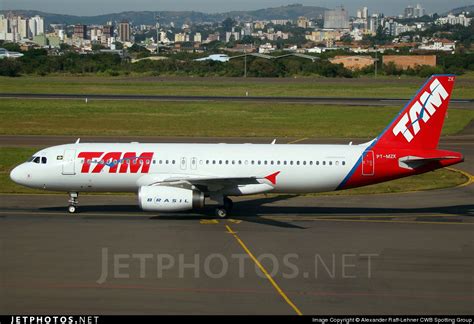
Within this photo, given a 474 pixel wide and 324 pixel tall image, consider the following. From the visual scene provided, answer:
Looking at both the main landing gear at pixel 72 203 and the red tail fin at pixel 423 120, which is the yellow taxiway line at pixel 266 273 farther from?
the red tail fin at pixel 423 120

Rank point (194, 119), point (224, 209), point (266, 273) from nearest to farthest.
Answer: point (266, 273) < point (224, 209) < point (194, 119)

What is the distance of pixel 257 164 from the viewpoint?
4056 cm

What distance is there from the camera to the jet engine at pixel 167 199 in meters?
38.2

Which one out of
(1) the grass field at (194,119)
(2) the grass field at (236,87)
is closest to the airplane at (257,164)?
(1) the grass field at (194,119)

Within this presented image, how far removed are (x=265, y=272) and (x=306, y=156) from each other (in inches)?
483

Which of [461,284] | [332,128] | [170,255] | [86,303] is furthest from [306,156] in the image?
[332,128]

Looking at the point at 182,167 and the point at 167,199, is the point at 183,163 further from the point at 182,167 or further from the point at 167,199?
the point at 167,199

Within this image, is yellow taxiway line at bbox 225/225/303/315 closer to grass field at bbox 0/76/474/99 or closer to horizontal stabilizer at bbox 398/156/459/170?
horizontal stabilizer at bbox 398/156/459/170

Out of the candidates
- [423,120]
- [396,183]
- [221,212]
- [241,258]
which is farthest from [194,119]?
[241,258]

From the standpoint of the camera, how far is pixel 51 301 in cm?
2562

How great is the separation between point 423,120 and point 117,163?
15.5 meters

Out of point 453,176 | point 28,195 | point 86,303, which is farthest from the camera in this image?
point 453,176

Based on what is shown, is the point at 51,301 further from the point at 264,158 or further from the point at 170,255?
the point at 264,158

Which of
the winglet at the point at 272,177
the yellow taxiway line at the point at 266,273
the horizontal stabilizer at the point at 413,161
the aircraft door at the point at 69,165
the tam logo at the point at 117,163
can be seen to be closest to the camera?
the yellow taxiway line at the point at 266,273
